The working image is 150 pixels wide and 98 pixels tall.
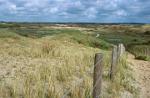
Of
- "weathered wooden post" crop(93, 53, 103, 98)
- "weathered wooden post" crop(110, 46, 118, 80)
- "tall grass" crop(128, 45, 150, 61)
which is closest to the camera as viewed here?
"weathered wooden post" crop(93, 53, 103, 98)

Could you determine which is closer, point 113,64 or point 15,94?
point 15,94

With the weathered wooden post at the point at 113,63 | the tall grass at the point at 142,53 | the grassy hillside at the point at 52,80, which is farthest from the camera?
the tall grass at the point at 142,53

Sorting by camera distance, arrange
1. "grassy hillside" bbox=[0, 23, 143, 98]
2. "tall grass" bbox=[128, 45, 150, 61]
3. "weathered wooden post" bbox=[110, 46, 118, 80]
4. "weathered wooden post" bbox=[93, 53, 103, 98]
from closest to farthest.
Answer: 1. "weathered wooden post" bbox=[93, 53, 103, 98]
2. "grassy hillside" bbox=[0, 23, 143, 98]
3. "weathered wooden post" bbox=[110, 46, 118, 80]
4. "tall grass" bbox=[128, 45, 150, 61]

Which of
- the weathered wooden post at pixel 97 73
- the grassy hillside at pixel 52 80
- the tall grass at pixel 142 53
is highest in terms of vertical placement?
the weathered wooden post at pixel 97 73

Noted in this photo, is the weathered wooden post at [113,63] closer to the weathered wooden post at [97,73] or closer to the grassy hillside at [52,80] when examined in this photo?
the grassy hillside at [52,80]

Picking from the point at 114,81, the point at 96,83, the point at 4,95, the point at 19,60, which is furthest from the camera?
the point at 19,60

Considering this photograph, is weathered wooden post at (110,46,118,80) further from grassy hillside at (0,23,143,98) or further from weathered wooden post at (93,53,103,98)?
weathered wooden post at (93,53,103,98)

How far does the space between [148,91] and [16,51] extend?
746 cm

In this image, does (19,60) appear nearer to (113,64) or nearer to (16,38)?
(113,64)

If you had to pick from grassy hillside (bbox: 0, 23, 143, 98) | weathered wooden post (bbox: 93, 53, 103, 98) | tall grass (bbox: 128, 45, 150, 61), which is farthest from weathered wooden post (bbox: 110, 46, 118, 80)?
tall grass (bbox: 128, 45, 150, 61)

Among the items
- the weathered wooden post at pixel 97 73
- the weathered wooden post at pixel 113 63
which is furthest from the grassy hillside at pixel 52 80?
the weathered wooden post at pixel 97 73

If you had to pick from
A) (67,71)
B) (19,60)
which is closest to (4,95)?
(67,71)

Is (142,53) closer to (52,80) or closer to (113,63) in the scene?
(113,63)

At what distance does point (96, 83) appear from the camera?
6195 millimetres
